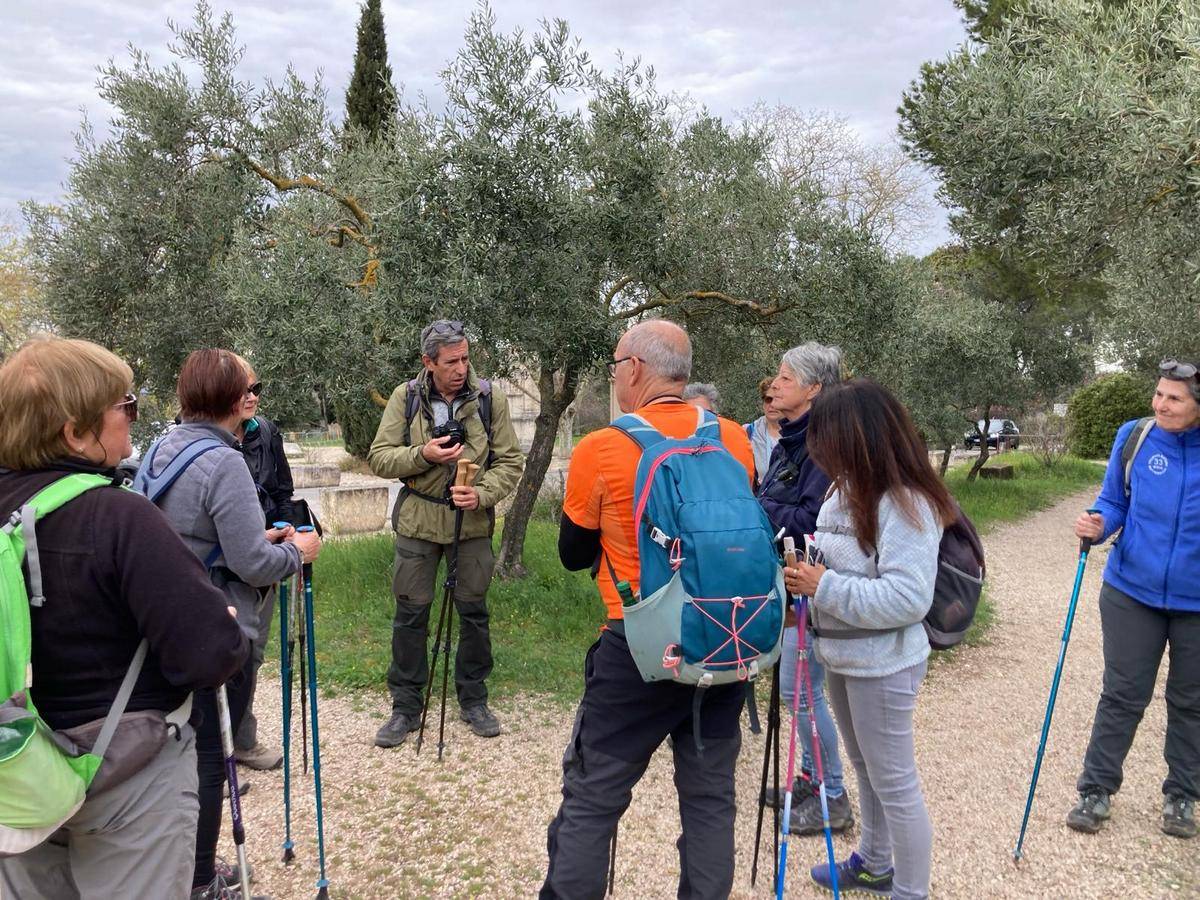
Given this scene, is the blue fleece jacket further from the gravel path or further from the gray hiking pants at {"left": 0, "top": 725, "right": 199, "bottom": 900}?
the gray hiking pants at {"left": 0, "top": 725, "right": 199, "bottom": 900}

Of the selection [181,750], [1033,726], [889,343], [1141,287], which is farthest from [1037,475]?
[181,750]

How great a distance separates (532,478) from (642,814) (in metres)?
4.48

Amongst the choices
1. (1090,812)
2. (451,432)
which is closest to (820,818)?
(1090,812)

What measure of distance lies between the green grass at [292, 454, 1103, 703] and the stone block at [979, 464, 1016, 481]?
1214 cm

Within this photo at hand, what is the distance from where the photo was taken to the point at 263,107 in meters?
7.79

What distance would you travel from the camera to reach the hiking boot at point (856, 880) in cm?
319

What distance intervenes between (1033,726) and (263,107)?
8.52m

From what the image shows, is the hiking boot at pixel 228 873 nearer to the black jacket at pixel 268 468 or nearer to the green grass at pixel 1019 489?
the black jacket at pixel 268 468

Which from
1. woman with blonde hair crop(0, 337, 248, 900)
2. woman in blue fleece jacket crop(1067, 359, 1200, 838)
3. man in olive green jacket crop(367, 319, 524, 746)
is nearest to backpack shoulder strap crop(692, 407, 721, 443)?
woman with blonde hair crop(0, 337, 248, 900)

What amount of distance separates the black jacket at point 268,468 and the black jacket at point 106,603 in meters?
2.35

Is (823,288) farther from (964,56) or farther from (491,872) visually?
(491,872)

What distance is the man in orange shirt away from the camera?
7.92 ft

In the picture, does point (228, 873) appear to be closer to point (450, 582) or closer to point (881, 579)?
point (450, 582)

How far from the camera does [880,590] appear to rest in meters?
2.57
